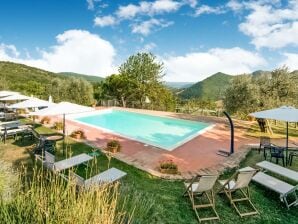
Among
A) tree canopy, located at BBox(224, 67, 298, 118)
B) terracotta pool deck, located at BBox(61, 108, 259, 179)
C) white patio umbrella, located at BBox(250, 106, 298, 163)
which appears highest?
tree canopy, located at BBox(224, 67, 298, 118)

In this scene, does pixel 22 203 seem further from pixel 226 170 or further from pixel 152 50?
pixel 152 50

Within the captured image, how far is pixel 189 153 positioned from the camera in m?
11.2

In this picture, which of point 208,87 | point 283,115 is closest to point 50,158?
point 283,115

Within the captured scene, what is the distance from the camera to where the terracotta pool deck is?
930 centimetres

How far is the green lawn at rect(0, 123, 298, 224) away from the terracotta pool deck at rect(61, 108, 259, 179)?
66 centimetres

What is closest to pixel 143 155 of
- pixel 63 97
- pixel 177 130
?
pixel 177 130

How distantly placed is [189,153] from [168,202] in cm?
480

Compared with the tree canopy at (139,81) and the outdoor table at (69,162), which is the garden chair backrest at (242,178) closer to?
the outdoor table at (69,162)

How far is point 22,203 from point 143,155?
23.6ft

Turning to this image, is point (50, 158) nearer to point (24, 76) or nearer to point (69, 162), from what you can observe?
point (69, 162)

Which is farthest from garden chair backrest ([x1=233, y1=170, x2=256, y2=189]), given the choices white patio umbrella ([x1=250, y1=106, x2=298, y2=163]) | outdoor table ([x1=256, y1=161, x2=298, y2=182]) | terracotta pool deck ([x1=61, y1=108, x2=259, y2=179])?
white patio umbrella ([x1=250, y1=106, x2=298, y2=163])

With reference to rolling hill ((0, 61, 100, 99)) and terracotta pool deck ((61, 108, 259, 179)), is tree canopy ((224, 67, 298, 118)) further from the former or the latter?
rolling hill ((0, 61, 100, 99))

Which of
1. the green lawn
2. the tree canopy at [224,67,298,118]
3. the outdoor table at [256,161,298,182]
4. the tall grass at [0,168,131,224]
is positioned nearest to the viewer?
the tall grass at [0,168,131,224]

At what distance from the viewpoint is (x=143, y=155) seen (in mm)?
10641
